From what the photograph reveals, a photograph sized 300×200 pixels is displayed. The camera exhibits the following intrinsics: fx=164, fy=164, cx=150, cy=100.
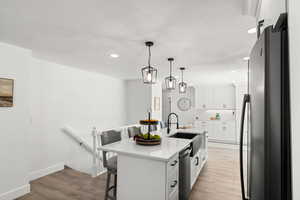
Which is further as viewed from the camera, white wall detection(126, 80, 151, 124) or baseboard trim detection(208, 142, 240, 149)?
baseboard trim detection(208, 142, 240, 149)

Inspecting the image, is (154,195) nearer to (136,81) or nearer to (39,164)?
(39,164)

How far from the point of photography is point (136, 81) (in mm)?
6238

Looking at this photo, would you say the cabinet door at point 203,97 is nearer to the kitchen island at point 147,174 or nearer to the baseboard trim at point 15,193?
the kitchen island at point 147,174

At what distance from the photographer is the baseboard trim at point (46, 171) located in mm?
3317

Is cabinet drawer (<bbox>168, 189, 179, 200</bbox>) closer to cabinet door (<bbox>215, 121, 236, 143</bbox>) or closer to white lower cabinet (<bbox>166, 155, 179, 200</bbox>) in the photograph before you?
white lower cabinet (<bbox>166, 155, 179, 200</bbox>)

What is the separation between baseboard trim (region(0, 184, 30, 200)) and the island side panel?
1.87 meters

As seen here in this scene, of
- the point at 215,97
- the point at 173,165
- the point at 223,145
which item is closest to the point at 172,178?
the point at 173,165

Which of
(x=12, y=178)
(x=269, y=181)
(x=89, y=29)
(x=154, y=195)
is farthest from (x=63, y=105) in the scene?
(x=269, y=181)

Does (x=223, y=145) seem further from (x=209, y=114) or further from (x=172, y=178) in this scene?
(x=172, y=178)

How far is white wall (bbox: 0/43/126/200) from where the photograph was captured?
8.71 ft

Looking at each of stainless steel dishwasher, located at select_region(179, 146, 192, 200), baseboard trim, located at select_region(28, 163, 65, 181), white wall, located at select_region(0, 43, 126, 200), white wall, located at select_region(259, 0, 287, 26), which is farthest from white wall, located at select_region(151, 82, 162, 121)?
white wall, located at select_region(259, 0, 287, 26)

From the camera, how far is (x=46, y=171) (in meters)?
3.55

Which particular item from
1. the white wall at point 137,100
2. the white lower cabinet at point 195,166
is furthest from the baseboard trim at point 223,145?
the white lower cabinet at point 195,166

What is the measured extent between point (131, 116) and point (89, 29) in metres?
4.42
